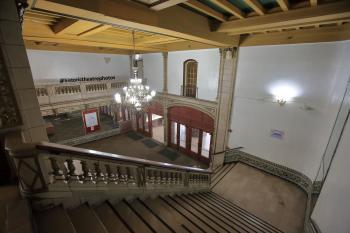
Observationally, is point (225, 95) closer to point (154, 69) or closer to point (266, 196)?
point (266, 196)

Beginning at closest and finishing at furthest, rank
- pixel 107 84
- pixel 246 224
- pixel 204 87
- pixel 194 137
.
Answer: pixel 246 224 < pixel 204 87 < pixel 107 84 < pixel 194 137

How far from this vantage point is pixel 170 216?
9.49 ft

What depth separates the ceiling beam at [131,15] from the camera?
200cm

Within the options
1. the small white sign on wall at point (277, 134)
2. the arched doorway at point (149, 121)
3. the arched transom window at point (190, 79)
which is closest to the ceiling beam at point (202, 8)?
the arched transom window at point (190, 79)

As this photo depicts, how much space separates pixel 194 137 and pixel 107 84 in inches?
262

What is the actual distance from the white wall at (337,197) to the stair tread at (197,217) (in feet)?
5.77

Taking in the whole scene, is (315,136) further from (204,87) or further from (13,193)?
(13,193)

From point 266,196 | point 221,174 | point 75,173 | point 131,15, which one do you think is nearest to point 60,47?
point 131,15

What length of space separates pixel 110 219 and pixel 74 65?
9.48 m

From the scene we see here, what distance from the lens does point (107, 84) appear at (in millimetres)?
10078

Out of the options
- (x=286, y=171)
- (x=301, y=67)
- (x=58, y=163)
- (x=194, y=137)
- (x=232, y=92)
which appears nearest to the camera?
(x=58, y=163)

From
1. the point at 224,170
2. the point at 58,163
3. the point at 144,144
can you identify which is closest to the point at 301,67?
the point at 224,170

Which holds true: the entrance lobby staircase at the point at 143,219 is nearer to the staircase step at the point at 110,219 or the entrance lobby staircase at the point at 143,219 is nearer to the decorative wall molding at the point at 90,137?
the staircase step at the point at 110,219

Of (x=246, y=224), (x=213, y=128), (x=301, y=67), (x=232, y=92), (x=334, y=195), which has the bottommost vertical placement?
(x=246, y=224)
